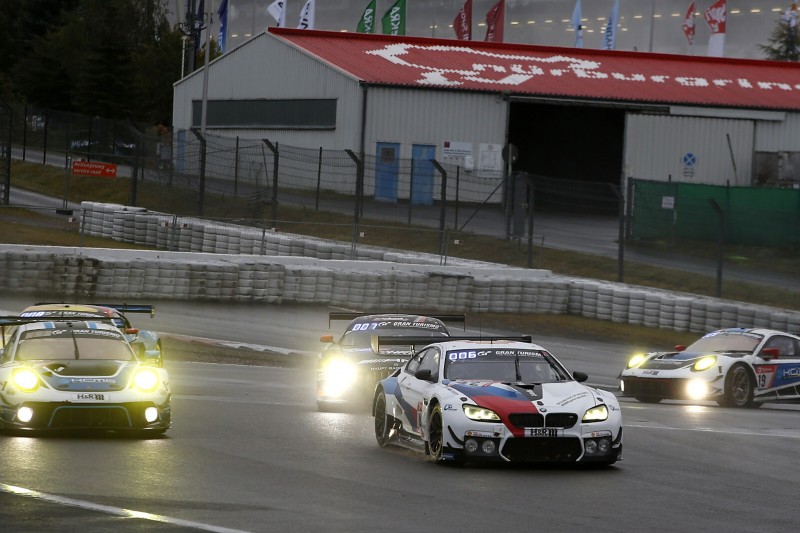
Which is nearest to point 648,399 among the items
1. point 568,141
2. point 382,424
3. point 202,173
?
point 382,424

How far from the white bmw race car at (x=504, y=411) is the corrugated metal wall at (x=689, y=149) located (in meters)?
41.3

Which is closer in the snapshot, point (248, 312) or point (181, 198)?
point (248, 312)

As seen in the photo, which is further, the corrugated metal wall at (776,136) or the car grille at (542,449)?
the corrugated metal wall at (776,136)

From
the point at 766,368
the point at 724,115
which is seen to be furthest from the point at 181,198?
the point at 724,115

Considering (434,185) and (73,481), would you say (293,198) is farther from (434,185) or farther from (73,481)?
(73,481)

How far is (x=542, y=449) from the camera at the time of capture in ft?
38.8

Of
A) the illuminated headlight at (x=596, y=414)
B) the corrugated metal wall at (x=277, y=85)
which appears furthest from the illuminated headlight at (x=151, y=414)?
the corrugated metal wall at (x=277, y=85)

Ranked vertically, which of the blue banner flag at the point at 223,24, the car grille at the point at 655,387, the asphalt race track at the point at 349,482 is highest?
the blue banner flag at the point at 223,24

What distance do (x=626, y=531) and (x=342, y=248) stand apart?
24.8 meters

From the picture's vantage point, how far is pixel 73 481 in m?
10.4

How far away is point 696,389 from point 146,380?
31.8 ft

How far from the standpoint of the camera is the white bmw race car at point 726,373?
2044 centimetres

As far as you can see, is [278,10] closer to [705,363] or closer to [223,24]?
[223,24]

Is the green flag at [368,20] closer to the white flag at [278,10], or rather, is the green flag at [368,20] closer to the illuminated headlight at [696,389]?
the white flag at [278,10]
